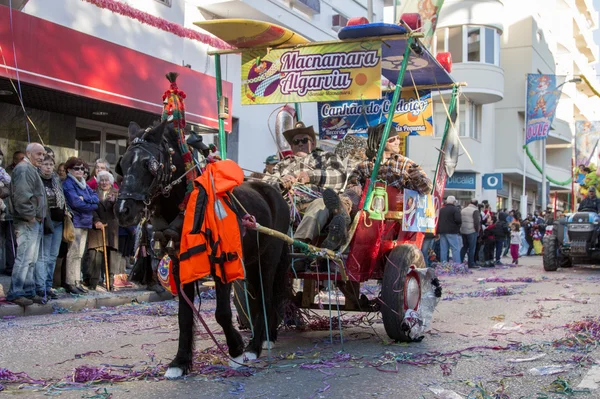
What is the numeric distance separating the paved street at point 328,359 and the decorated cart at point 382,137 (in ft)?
1.40

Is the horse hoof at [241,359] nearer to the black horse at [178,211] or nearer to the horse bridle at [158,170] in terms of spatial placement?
the black horse at [178,211]

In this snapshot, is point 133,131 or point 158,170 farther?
point 133,131

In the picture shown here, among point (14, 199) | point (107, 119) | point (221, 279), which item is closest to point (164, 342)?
point (221, 279)

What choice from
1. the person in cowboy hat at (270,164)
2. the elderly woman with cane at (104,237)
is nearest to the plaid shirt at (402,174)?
the person in cowboy hat at (270,164)

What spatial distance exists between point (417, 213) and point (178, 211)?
2.92 m

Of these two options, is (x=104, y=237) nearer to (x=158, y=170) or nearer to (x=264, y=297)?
Answer: (x=264, y=297)

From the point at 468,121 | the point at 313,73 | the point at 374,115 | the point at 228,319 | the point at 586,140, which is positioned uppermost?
the point at 468,121

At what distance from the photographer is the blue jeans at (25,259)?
31.0 ft

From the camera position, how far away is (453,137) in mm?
8375

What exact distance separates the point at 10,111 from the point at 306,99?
28.2 ft

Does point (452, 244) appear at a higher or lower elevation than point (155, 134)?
lower

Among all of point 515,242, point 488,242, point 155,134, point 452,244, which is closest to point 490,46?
point 515,242

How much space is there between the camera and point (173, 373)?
5.07m

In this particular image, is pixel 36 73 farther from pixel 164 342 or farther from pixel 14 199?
pixel 164 342
